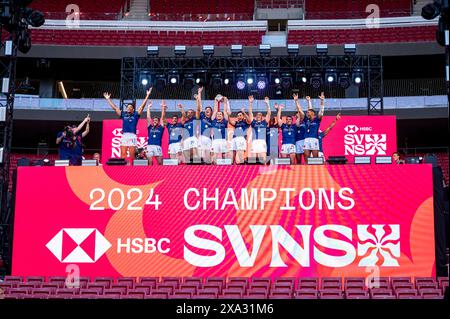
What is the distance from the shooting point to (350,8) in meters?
33.1

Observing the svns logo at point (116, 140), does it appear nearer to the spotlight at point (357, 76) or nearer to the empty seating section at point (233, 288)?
the spotlight at point (357, 76)

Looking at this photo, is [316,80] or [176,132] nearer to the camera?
[176,132]

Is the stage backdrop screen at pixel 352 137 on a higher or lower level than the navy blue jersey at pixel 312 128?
higher

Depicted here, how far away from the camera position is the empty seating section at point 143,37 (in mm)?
30312

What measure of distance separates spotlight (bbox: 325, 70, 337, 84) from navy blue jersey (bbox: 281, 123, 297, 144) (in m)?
6.61

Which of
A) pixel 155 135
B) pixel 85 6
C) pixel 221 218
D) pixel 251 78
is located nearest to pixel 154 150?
pixel 155 135

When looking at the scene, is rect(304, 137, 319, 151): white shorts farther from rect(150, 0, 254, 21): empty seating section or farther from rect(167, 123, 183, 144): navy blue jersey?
rect(150, 0, 254, 21): empty seating section

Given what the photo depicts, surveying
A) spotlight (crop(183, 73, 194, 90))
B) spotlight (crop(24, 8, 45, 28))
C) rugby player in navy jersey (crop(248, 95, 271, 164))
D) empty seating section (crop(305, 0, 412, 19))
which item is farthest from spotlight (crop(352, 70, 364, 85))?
spotlight (crop(24, 8, 45, 28))

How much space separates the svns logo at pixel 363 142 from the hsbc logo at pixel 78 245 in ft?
31.4

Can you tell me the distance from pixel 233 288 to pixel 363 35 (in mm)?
19759

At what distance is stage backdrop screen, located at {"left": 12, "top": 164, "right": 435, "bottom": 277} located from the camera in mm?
14016

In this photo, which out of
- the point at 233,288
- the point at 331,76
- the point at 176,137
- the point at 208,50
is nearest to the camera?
the point at 233,288

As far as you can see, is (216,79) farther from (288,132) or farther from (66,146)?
(66,146)

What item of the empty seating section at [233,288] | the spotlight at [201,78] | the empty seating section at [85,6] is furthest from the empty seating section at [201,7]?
the empty seating section at [233,288]
